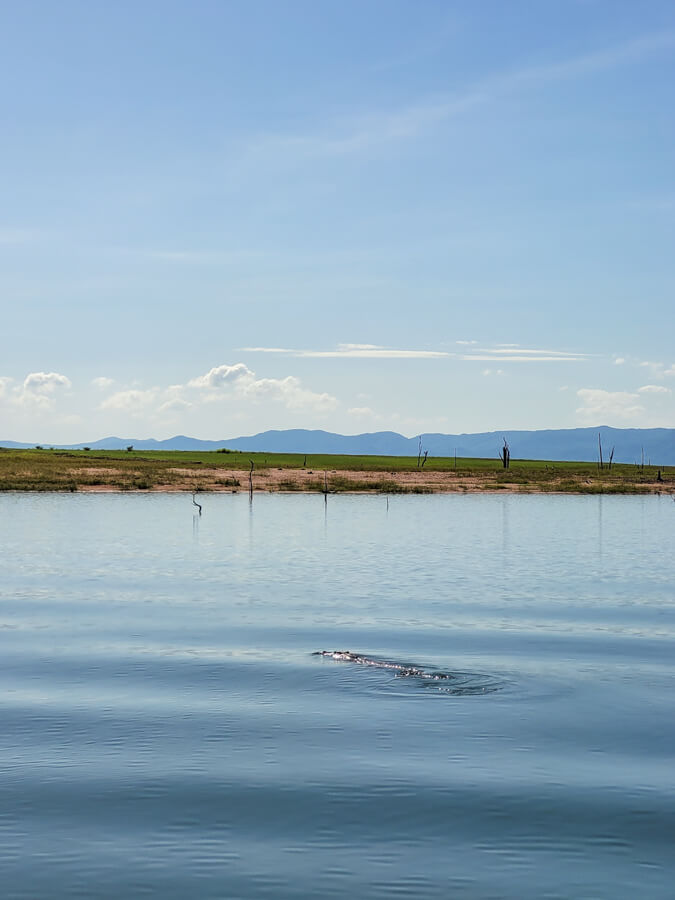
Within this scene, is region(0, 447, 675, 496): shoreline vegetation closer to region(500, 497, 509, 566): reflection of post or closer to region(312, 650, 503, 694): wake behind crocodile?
region(500, 497, 509, 566): reflection of post

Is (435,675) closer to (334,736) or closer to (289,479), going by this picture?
(334,736)

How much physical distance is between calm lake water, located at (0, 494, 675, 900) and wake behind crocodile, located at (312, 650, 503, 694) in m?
0.09

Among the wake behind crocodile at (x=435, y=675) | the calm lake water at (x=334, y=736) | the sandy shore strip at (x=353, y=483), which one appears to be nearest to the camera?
the calm lake water at (x=334, y=736)

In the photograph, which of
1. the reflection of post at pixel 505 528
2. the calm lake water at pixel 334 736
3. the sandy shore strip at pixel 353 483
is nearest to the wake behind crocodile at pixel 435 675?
the calm lake water at pixel 334 736

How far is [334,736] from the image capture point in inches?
639

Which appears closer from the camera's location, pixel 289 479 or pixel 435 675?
pixel 435 675

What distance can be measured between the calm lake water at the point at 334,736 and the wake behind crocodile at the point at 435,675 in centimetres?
9

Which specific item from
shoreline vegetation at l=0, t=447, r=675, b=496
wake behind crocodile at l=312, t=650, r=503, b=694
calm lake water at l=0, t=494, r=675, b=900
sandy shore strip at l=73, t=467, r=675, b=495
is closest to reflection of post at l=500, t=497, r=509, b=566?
A: calm lake water at l=0, t=494, r=675, b=900

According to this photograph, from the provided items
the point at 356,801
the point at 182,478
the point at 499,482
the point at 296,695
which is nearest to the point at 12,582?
the point at 296,695

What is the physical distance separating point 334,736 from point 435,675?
15.4 ft

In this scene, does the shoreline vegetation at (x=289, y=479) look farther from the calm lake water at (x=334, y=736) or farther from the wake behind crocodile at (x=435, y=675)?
the wake behind crocodile at (x=435, y=675)

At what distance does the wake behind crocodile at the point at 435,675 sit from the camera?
→ 19641 mm

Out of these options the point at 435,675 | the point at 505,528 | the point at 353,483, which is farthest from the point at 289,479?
the point at 435,675

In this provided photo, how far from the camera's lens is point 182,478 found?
110438mm
